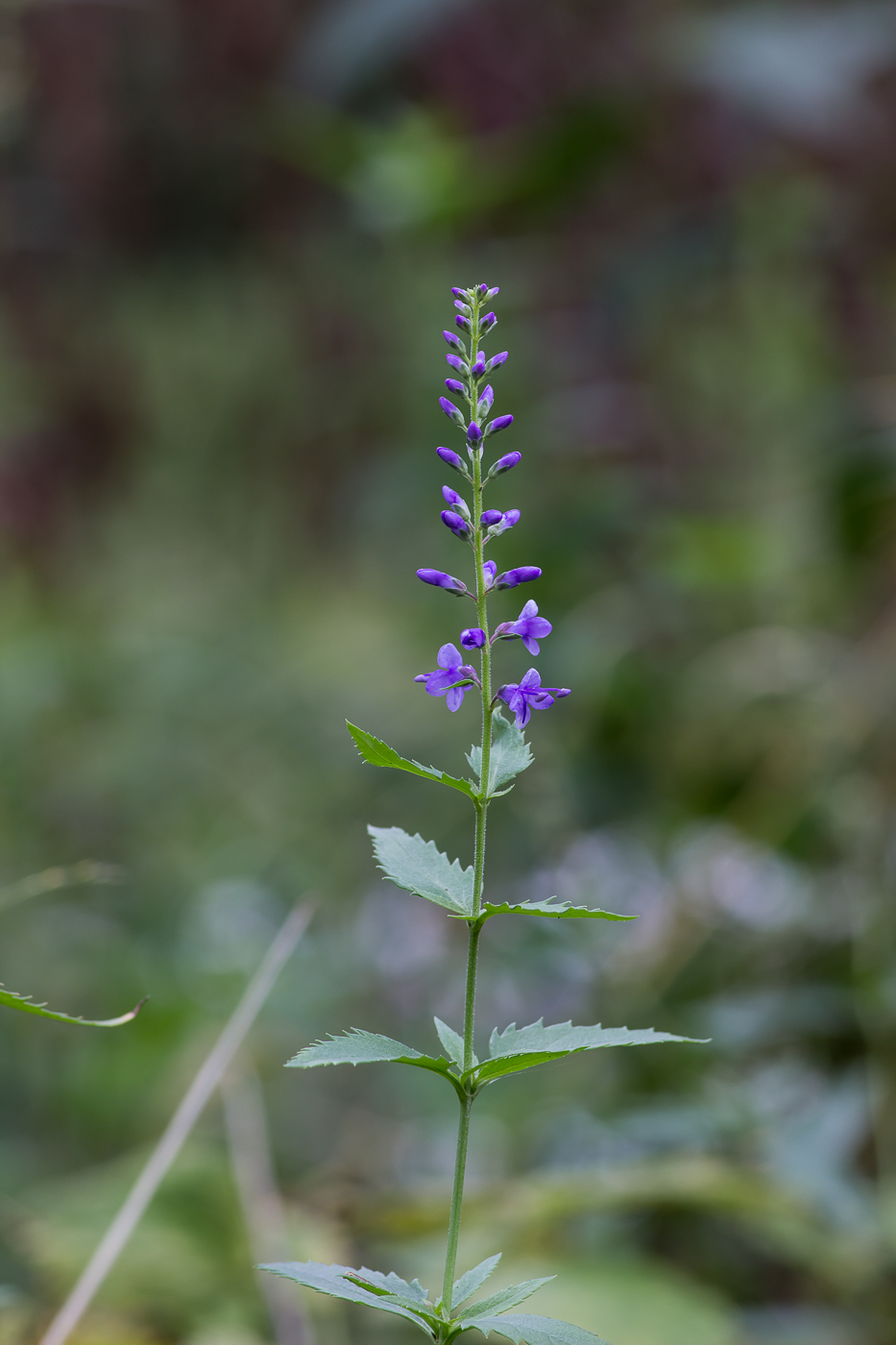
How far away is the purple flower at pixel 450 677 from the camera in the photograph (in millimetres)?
704

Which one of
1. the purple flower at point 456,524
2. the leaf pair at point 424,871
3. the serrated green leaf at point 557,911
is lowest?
the serrated green leaf at point 557,911

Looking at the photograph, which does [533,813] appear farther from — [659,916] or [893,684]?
[893,684]

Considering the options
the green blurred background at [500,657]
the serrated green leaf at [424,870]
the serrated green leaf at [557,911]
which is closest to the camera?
the serrated green leaf at [557,911]

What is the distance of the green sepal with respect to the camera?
63cm

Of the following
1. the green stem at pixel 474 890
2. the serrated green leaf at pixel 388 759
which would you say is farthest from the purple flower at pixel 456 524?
the serrated green leaf at pixel 388 759

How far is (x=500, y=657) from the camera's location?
113 inches

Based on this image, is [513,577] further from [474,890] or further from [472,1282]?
[472,1282]

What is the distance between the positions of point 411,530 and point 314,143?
143 centimetres

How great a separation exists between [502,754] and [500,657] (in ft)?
7.04

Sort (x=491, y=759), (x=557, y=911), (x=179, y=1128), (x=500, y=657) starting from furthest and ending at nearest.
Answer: (x=500, y=657), (x=179, y=1128), (x=491, y=759), (x=557, y=911)

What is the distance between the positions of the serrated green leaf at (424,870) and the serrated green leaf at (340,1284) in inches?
8.0

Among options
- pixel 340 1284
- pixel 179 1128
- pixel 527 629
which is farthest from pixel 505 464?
pixel 179 1128

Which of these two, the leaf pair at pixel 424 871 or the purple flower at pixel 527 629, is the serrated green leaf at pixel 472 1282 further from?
the purple flower at pixel 527 629

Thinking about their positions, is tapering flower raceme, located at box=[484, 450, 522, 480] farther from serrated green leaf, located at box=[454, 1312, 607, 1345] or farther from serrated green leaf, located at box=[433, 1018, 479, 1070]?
serrated green leaf, located at box=[454, 1312, 607, 1345]
